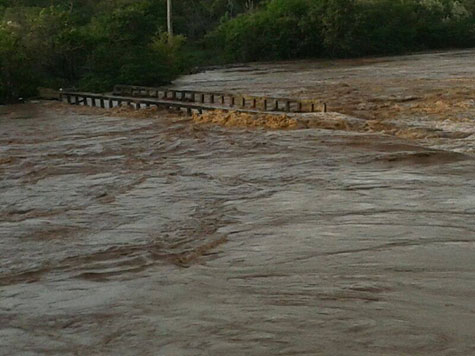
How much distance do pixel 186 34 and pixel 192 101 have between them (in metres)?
35.8

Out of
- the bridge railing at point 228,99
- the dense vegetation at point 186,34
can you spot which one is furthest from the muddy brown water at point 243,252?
the dense vegetation at point 186,34

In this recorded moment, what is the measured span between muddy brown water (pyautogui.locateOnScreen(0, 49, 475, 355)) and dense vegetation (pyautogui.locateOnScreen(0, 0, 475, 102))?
68.5 ft

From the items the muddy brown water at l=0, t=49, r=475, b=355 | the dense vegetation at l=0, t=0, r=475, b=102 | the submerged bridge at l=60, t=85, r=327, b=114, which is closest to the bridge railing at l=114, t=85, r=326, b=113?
the submerged bridge at l=60, t=85, r=327, b=114

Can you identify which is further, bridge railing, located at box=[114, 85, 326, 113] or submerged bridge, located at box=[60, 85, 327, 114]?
submerged bridge, located at box=[60, 85, 327, 114]

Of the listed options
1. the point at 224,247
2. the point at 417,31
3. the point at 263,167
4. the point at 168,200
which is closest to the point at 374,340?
the point at 224,247

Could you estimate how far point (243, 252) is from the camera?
1126 centimetres

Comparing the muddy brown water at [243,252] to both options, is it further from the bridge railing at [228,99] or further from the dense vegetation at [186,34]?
the dense vegetation at [186,34]

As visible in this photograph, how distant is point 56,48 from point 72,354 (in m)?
35.1

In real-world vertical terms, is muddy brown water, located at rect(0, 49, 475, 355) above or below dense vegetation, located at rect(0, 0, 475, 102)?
below

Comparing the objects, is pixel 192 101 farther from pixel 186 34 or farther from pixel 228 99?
pixel 186 34

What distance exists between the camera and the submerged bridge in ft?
89.0

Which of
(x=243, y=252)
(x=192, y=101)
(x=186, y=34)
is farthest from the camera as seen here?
(x=186, y=34)

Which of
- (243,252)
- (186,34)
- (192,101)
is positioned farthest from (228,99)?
(186,34)

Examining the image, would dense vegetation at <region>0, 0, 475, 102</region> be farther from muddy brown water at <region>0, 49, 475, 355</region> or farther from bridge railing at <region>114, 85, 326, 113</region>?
muddy brown water at <region>0, 49, 475, 355</region>
